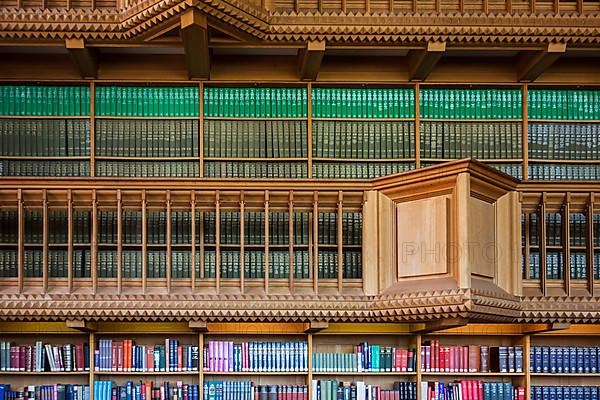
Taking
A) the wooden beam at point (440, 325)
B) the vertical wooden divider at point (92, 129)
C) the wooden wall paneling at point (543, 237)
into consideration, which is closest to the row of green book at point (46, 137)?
the vertical wooden divider at point (92, 129)

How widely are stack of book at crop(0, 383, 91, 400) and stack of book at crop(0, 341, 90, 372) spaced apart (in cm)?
13

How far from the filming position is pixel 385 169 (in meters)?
6.62

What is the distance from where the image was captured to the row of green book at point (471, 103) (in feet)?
22.0

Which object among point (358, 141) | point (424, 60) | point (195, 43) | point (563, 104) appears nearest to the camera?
point (195, 43)

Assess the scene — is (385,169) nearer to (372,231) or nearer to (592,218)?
(372,231)

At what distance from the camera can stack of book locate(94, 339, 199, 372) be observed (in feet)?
20.1

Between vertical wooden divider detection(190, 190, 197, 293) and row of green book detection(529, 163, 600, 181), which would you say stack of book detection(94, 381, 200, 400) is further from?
row of green book detection(529, 163, 600, 181)

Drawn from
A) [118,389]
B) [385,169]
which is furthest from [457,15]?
[118,389]

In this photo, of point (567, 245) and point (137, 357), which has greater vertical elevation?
point (567, 245)

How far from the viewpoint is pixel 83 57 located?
6.24 m

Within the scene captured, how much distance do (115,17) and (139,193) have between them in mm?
1320

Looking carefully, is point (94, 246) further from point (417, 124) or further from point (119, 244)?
point (417, 124)

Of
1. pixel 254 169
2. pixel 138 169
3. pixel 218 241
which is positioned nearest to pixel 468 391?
pixel 218 241

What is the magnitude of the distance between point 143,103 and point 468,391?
10.8 ft
